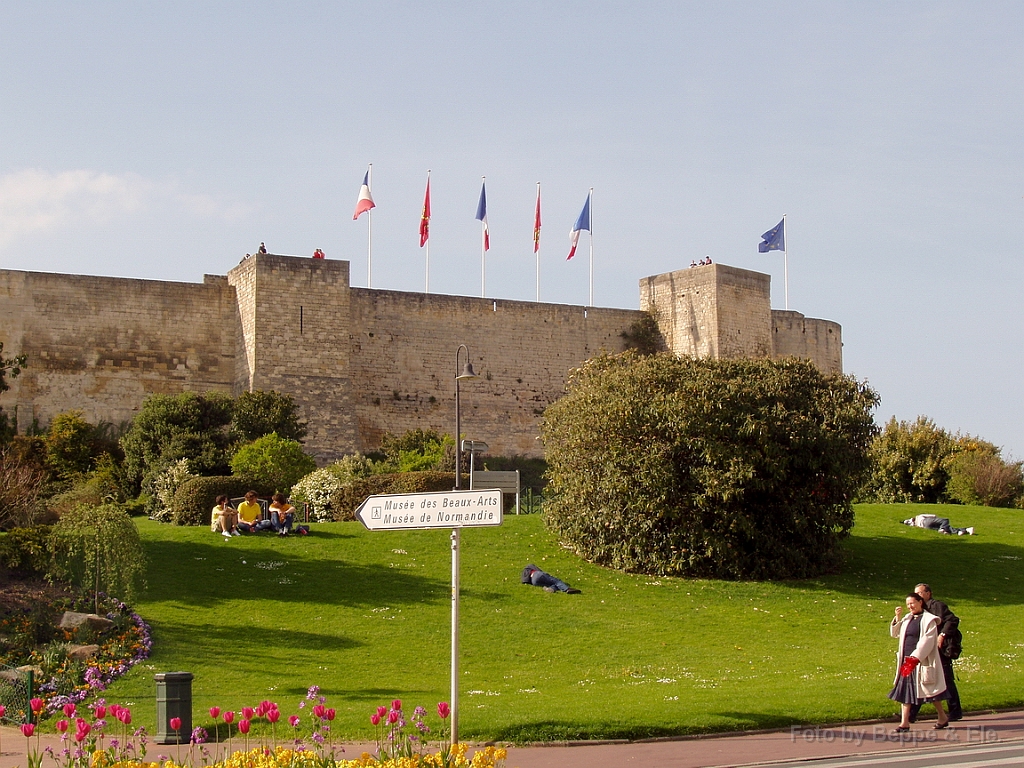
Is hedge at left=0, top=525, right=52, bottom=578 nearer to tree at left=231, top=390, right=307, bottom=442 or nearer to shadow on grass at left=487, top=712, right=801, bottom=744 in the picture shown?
shadow on grass at left=487, top=712, right=801, bottom=744

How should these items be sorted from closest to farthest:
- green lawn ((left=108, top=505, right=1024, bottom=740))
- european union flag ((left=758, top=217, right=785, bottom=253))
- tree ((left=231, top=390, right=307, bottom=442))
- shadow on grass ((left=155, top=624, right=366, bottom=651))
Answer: green lawn ((left=108, top=505, right=1024, bottom=740)) → shadow on grass ((left=155, top=624, right=366, bottom=651)) → tree ((left=231, top=390, right=307, bottom=442)) → european union flag ((left=758, top=217, right=785, bottom=253))

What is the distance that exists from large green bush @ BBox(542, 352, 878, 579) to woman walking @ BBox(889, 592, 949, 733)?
8.33 metres

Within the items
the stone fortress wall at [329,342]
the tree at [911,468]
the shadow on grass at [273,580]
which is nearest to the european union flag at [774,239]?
the stone fortress wall at [329,342]

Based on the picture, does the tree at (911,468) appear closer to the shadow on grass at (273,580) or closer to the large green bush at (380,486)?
the large green bush at (380,486)

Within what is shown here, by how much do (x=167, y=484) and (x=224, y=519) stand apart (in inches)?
258

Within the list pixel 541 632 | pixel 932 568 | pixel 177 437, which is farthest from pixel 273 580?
pixel 177 437

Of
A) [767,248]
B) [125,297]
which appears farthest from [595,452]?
[767,248]

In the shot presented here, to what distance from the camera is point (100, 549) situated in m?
14.9

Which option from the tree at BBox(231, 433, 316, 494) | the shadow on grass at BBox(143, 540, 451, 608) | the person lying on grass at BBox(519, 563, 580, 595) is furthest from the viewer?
the tree at BBox(231, 433, 316, 494)

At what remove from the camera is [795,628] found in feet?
53.5

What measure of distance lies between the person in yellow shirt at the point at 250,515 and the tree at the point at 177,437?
7.93m

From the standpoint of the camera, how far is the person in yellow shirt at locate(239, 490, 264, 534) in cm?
1981

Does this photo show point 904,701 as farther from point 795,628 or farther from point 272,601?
point 272,601

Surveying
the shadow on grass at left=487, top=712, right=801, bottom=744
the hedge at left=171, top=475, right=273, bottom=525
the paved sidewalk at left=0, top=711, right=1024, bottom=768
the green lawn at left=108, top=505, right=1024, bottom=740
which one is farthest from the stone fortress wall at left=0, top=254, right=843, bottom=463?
the shadow on grass at left=487, top=712, right=801, bottom=744
